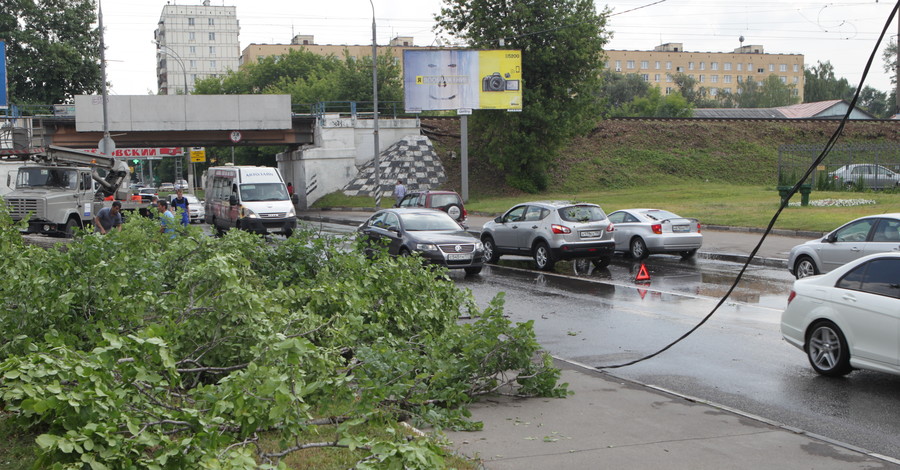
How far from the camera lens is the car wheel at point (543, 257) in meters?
19.9

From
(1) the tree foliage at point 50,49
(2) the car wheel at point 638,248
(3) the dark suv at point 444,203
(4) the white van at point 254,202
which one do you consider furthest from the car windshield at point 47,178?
(1) the tree foliage at point 50,49

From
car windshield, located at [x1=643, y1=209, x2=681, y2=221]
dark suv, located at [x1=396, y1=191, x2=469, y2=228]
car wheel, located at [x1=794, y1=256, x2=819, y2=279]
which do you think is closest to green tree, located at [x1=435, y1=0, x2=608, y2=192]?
dark suv, located at [x1=396, y1=191, x2=469, y2=228]

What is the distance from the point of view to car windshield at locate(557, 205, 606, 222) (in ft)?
65.2

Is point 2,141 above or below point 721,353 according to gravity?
above

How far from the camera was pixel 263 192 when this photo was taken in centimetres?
2916

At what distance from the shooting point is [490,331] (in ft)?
26.9

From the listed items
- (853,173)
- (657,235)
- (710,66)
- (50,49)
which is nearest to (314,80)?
(50,49)

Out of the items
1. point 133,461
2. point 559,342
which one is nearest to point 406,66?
point 559,342

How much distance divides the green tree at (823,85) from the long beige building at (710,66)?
3826 mm

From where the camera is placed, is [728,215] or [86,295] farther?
[728,215]

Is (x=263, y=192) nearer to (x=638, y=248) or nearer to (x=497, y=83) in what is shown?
(x=638, y=248)

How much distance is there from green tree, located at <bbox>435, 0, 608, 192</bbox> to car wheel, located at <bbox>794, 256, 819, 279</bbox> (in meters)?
30.5

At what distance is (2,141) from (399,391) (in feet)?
84.1

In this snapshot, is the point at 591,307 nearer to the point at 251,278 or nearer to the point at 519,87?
the point at 251,278
